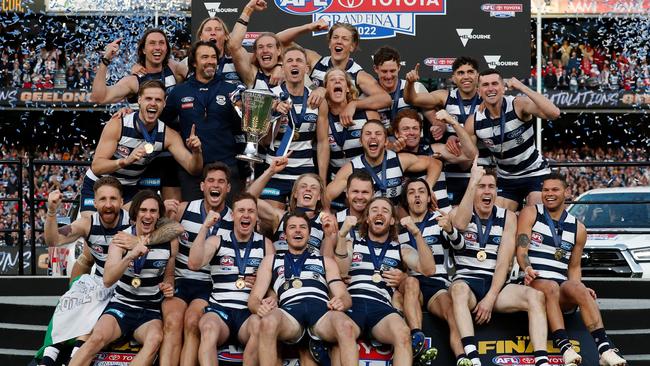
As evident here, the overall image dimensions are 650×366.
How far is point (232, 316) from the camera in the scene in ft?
25.9

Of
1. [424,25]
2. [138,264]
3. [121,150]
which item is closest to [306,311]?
[138,264]

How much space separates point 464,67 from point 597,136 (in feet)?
54.7

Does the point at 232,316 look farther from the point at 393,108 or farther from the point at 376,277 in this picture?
the point at 393,108

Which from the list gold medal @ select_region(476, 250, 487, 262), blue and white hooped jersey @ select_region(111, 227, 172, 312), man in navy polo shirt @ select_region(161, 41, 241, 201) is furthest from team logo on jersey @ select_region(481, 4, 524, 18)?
blue and white hooped jersey @ select_region(111, 227, 172, 312)

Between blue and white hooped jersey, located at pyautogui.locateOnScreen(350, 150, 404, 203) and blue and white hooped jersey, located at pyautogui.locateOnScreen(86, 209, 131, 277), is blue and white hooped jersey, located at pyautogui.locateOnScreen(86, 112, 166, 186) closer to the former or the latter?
blue and white hooped jersey, located at pyautogui.locateOnScreen(86, 209, 131, 277)

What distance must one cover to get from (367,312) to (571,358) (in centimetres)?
140

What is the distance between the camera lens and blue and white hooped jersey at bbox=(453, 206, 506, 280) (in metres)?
8.23

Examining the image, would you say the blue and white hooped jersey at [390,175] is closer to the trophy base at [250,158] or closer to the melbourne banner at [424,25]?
the trophy base at [250,158]

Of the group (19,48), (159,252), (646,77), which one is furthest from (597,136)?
(159,252)

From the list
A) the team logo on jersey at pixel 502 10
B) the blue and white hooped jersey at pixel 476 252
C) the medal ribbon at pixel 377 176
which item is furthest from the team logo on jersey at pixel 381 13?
the blue and white hooped jersey at pixel 476 252

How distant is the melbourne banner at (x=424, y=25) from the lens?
38.7 feet

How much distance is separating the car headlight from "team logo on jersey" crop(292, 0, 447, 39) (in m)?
3.07

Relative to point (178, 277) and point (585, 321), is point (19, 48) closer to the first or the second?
point (178, 277)

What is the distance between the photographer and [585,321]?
8.03 metres
